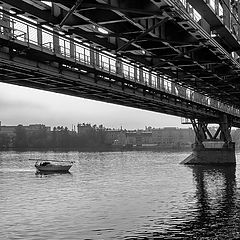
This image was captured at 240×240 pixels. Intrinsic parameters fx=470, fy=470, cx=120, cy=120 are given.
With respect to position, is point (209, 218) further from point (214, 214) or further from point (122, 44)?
point (122, 44)

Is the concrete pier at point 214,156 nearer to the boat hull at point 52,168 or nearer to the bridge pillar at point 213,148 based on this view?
the bridge pillar at point 213,148

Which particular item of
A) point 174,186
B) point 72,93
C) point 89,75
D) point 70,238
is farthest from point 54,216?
point 174,186

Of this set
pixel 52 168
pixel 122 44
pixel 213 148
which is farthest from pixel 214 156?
pixel 122 44

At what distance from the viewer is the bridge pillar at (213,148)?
9325 centimetres

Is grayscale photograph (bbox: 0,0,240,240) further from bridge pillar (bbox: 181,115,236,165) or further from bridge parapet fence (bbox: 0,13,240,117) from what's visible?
bridge pillar (bbox: 181,115,236,165)

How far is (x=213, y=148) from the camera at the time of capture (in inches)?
3777

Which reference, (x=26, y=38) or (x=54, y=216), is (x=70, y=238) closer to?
(x=54, y=216)

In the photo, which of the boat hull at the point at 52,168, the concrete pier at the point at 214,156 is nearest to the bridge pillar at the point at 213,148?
the concrete pier at the point at 214,156

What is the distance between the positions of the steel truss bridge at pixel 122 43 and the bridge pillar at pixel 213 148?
166 feet

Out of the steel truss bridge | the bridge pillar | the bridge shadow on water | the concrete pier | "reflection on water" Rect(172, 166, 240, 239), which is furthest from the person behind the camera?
the bridge pillar

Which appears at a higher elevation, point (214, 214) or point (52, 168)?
point (52, 168)

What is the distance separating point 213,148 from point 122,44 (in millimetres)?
76399

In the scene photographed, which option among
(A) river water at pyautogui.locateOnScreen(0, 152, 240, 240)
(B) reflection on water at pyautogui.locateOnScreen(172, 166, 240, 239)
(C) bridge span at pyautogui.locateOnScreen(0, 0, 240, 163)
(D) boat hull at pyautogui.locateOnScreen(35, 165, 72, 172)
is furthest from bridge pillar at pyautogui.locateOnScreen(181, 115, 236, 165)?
(C) bridge span at pyautogui.locateOnScreen(0, 0, 240, 163)

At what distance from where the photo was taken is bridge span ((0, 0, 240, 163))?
16.4 metres
